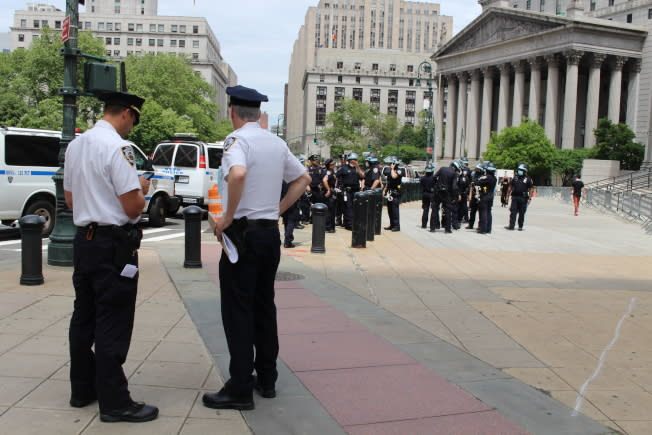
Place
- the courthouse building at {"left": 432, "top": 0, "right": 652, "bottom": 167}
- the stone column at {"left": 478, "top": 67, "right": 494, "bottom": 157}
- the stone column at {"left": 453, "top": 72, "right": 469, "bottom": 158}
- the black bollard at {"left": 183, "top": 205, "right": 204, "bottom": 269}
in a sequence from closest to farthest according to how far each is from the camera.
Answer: the black bollard at {"left": 183, "top": 205, "right": 204, "bottom": 269}
the courthouse building at {"left": 432, "top": 0, "right": 652, "bottom": 167}
the stone column at {"left": 478, "top": 67, "right": 494, "bottom": 157}
the stone column at {"left": 453, "top": 72, "right": 469, "bottom": 158}

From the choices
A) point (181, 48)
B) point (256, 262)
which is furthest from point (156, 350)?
point (181, 48)

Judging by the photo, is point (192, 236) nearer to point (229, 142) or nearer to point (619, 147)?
point (229, 142)

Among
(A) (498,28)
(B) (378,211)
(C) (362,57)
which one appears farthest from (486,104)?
(C) (362,57)

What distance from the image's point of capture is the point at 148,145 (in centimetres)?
5378

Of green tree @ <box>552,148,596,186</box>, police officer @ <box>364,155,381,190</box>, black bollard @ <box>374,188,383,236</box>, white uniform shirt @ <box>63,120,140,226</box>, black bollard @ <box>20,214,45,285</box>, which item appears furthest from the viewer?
green tree @ <box>552,148,596,186</box>

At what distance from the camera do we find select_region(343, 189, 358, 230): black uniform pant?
17623 mm

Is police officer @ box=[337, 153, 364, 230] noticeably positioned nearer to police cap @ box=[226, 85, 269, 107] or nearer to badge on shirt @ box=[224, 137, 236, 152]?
police cap @ box=[226, 85, 269, 107]

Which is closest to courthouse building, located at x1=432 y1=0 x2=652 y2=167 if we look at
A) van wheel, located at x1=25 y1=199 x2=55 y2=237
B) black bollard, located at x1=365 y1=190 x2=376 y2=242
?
black bollard, located at x1=365 y1=190 x2=376 y2=242

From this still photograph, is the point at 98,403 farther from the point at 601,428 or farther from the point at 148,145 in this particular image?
the point at 148,145

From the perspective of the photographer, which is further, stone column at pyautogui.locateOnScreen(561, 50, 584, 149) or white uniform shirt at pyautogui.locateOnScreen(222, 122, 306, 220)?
stone column at pyautogui.locateOnScreen(561, 50, 584, 149)

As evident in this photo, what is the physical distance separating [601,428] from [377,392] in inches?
59.4

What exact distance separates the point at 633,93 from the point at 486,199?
6070cm

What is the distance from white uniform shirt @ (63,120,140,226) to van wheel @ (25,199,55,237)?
430 inches

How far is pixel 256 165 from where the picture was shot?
4117 mm
